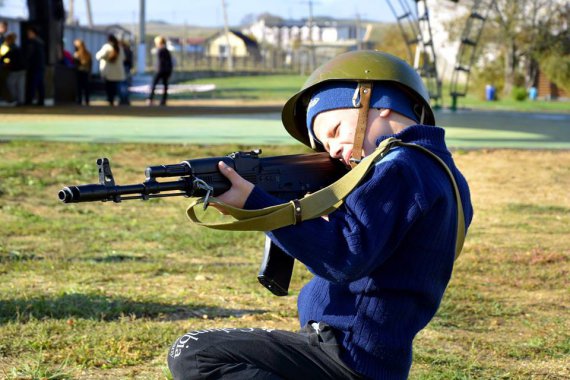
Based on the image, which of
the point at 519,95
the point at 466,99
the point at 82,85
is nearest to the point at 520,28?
the point at 519,95

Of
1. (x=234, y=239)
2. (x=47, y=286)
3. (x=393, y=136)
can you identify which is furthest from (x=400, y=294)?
(x=234, y=239)

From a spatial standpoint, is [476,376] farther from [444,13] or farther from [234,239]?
[444,13]

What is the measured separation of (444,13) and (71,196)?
5317cm

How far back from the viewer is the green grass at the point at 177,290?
507cm

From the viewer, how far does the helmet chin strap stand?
305cm

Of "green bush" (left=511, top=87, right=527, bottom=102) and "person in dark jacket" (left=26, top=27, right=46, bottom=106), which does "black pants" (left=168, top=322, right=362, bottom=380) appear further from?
"green bush" (left=511, top=87, right=527, bottom=102)

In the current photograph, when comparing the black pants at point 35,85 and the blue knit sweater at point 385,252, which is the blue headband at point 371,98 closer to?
the blue knit sweater at point 385,252

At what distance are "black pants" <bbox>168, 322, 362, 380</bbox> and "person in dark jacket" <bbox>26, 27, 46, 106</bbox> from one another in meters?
21.0

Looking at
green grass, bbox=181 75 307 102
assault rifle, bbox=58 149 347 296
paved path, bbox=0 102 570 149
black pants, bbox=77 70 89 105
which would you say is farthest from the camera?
green grass, bbox=181 75 307 102

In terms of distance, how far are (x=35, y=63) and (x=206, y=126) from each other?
231 inches

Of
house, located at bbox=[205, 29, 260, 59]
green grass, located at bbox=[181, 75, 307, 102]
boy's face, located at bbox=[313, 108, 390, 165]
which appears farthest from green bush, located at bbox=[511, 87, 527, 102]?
house, located at bbox=[205, 29, 260, 59]

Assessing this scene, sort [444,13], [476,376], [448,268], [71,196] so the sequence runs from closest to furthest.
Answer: [71,196] → [448,268] → [476,376] → [444,13]

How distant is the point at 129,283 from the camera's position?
22.3 ft

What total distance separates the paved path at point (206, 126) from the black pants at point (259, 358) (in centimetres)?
1288
